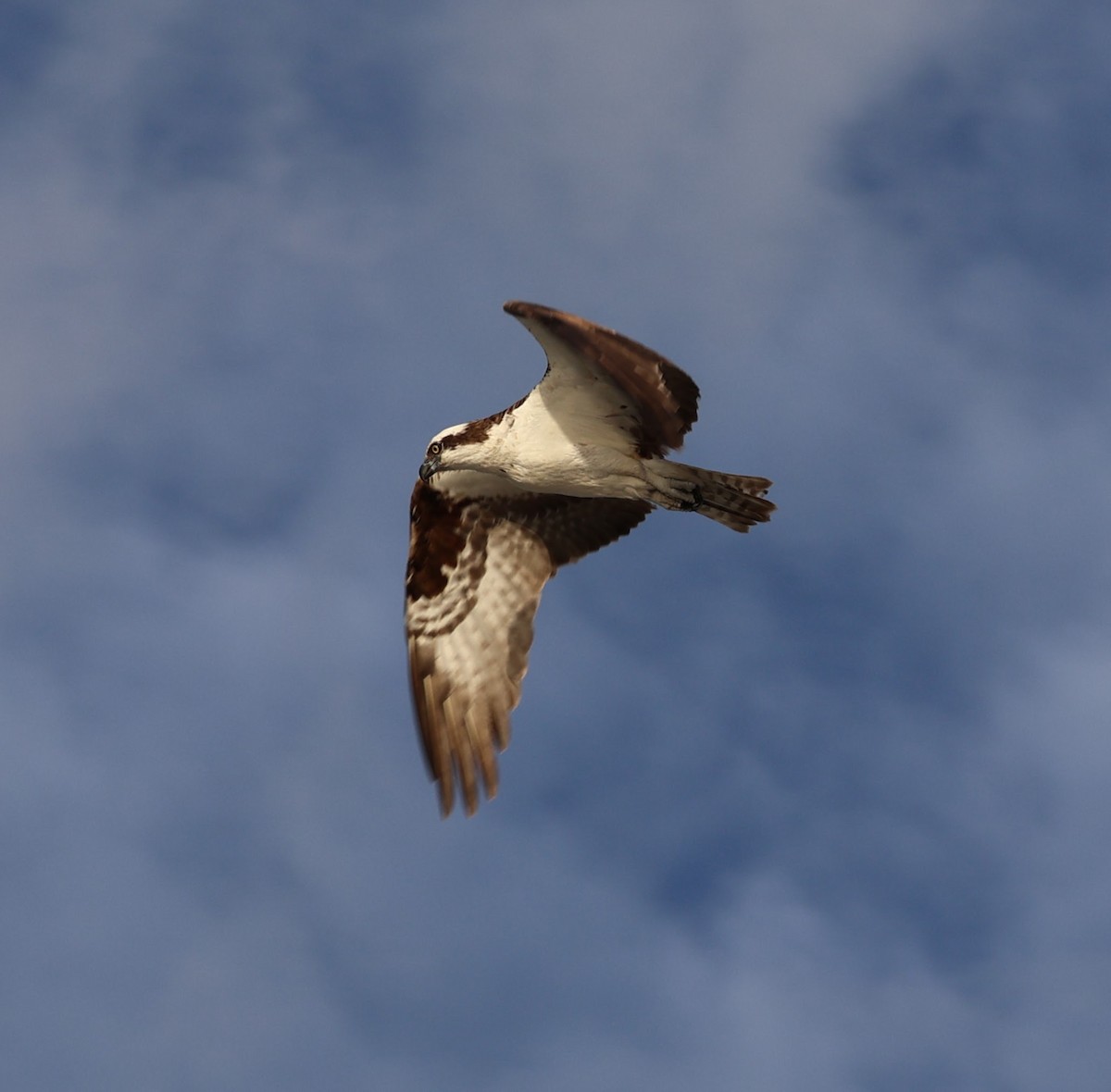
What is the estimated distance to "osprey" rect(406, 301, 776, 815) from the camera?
46.1 ft

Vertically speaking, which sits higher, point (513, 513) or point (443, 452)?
point (513, 513)

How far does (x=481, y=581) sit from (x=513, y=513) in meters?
0.71

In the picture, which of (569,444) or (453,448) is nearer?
(569,444)

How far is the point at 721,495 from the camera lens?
14.3 metres

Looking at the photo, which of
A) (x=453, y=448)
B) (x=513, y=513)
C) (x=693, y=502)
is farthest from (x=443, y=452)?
(x=693, y=502)

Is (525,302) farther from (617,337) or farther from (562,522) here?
Result: (562,522)

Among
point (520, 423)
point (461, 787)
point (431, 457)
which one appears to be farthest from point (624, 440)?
point (461, 787)

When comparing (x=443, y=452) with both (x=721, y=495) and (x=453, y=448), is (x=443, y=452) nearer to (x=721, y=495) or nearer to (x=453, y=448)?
(x=453, y=448)

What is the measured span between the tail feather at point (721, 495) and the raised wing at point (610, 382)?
1.05 feet

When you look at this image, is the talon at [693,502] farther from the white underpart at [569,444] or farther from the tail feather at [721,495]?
the white underpart at [569,444]

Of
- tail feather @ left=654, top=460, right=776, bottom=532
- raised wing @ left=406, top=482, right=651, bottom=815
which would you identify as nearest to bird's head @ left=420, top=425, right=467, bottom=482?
raised wing @ left=406, top=482, right=651, bottom=815

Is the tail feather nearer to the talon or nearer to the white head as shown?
the talon

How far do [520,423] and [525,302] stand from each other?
2.00 m

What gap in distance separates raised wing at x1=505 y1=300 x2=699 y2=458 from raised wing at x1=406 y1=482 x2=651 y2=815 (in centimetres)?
144
